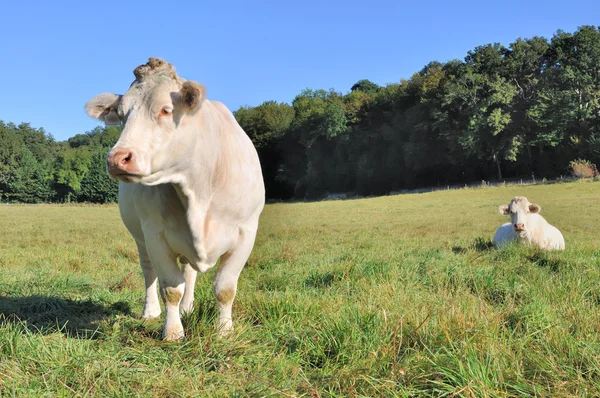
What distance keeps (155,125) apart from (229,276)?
4.89 ft

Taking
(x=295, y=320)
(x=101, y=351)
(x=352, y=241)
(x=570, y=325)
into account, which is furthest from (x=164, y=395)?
(x=352, y=241)

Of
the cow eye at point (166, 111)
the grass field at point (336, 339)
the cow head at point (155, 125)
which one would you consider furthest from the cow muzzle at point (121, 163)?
the grass field at point (336, 339)

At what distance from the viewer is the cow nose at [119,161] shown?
300cm

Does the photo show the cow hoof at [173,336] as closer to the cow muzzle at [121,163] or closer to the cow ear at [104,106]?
the cow muzzle at [121,163]

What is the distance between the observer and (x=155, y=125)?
10.9ft

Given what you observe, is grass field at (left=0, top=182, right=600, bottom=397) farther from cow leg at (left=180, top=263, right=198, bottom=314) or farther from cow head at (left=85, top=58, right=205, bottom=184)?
cow head at (left=85, top=58, right=205, bottom=184)

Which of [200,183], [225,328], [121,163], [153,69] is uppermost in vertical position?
[153,69]

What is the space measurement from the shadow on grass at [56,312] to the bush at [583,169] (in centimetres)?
4435

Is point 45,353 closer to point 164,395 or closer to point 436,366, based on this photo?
point 164,395

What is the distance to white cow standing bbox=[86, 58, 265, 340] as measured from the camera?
10.8ft

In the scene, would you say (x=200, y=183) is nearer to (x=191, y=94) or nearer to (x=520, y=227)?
(x=191, y=94)

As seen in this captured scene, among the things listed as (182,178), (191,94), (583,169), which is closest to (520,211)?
(182,178)

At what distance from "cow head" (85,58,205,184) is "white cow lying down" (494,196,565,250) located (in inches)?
305

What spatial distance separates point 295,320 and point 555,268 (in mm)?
4188
